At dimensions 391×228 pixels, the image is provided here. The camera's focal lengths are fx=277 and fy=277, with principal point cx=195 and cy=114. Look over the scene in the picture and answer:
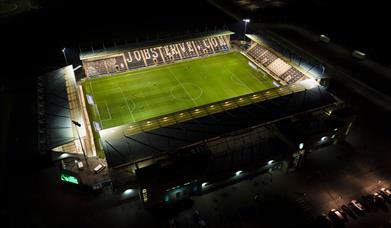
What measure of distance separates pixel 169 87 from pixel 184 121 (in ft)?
57.3

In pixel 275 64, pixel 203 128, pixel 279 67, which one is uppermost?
pixel 275 64

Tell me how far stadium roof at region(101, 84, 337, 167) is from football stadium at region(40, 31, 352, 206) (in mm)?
128

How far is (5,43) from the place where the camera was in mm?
69750

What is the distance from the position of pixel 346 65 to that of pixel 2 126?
67.2 m

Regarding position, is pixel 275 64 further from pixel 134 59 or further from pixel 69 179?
pixel 69 179

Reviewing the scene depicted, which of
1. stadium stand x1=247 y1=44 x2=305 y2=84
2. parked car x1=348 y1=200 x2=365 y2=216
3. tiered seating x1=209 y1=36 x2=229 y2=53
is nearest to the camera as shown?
parked car x1=348 y1=200 x2=365 y2=216

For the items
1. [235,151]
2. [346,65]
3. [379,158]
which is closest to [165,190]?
[235,151]

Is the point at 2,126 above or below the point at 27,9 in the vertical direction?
below

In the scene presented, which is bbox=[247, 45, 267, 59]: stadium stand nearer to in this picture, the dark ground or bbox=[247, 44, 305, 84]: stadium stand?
bbox=[247, 44, 305, 84]: stadium stand

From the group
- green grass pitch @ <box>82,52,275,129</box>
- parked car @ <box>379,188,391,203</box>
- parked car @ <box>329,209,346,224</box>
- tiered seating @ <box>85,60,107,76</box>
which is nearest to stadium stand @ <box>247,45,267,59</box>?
green grass pitch @ <box>82,52,275,129</box>

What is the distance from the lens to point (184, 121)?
38.1 m

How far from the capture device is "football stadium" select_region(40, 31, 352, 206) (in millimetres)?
33344

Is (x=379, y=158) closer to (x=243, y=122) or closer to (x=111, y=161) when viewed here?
(x=243, y=122)

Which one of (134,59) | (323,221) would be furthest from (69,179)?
A: (134,59)
